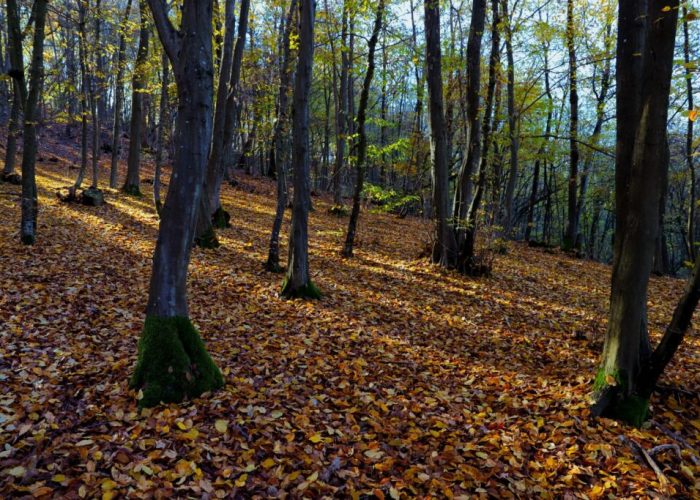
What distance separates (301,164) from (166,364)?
14.1 ft

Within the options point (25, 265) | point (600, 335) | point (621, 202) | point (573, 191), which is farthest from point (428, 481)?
→ point (573, 191)

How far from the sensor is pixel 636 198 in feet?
13.1

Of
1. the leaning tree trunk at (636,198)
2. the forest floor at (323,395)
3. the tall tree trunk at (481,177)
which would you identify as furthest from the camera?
the tall tree trunk at (481,177)

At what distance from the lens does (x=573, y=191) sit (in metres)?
17.2

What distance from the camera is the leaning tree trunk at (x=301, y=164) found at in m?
7.09

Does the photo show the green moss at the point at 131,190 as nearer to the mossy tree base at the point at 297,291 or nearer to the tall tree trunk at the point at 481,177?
the mossy tree base at the point at 297,291

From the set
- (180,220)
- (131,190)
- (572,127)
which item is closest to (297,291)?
(180,220)

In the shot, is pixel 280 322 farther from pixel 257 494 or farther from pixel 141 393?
pixel 257 494

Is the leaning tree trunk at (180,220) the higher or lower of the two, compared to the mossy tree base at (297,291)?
higher

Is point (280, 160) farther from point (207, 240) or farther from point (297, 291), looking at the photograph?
point (207, 240)

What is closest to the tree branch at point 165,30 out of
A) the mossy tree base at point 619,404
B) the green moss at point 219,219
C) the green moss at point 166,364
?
the green moss at point 166,364

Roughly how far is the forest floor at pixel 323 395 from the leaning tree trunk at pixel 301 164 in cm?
42

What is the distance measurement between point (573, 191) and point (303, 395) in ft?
53.6

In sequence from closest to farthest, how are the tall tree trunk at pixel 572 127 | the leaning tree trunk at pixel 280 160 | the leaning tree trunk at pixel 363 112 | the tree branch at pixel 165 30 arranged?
the tree branch at pixel 165 30 → the leaning tree trunk at pixel 280 160 → the leaning tree trunk at pixel 363 112 → the tall tree trunk at pixel 572 127
